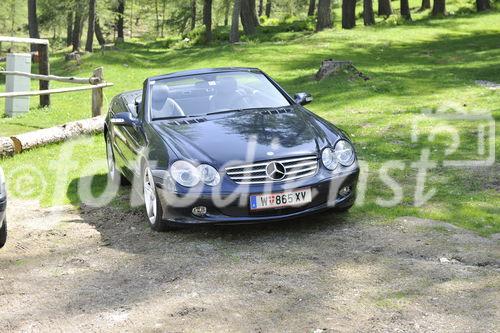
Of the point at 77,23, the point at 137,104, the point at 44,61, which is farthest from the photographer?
the point at 77,23

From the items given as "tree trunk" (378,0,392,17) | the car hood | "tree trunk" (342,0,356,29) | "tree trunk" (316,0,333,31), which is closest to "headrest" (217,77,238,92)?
the car hood

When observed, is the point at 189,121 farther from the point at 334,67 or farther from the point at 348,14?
the point at 348,14

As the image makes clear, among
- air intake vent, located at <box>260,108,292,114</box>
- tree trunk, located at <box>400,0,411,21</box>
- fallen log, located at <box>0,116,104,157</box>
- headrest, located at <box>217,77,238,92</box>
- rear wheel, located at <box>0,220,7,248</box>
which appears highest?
tree trunk, located at <box>400,0,411,21</box>

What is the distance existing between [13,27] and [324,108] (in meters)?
90.8

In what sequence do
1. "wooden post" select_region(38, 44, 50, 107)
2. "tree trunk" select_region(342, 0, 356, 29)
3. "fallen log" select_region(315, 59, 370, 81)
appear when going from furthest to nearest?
1. "tree trunk" select_region(342, 0, 356, 29)
2. "fallen log" select_region(315, 59, 370, 81)
3. "wooden post" select_region(38, 44, 50, 107)

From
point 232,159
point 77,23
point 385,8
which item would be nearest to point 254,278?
point 232,159

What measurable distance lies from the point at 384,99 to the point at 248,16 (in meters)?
26.3

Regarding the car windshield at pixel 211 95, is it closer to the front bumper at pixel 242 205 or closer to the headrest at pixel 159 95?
the headrest at pixel 159 95

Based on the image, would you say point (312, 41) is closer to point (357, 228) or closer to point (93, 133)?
point (93, 133)

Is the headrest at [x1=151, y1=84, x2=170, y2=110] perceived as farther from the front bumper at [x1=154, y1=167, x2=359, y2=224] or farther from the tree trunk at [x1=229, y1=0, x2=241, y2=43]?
the tree trunk at [x1=229, y1=0, x2=241, y2=43]

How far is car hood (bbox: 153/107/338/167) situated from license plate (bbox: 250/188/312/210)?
38 centimetres

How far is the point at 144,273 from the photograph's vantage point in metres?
6.45

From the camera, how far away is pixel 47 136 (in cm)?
1347

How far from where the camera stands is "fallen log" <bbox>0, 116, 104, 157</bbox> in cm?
1258
